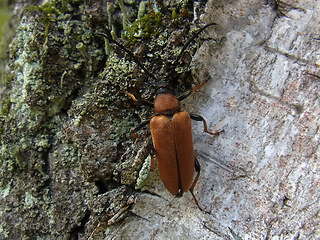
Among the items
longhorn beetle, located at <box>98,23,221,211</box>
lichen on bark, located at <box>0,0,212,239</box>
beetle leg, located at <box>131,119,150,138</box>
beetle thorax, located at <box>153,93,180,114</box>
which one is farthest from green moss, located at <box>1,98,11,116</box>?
beetle thorax, located at <box>153,93,180,114</box>

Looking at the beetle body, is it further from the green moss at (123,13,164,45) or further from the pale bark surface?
the green moss at (123,13,164,45)

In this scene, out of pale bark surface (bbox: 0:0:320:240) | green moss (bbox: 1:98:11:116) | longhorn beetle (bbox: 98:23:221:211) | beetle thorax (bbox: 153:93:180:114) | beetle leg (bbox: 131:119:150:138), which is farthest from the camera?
green moss (bbox: 1:98:11:116)

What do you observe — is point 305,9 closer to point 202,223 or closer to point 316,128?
point 316,128

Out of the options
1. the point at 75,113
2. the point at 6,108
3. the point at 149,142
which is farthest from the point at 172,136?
the point at 6,108

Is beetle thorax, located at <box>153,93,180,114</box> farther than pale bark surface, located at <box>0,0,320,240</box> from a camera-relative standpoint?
Yes

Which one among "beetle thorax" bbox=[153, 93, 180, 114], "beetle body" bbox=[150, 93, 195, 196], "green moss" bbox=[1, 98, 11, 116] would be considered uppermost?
"green moss" bbox=[1, 98, 11, 116]

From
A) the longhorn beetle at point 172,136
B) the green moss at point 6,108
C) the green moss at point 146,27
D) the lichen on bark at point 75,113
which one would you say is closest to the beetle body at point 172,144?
the longhorn beetle at point 172,136

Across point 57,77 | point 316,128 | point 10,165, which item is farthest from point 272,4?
point 10,165
